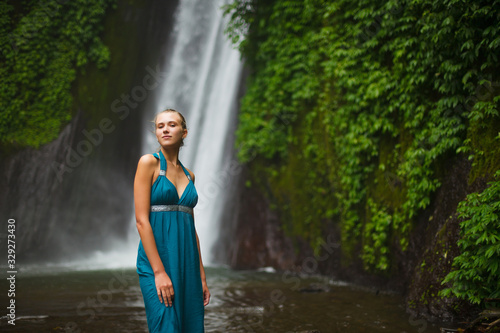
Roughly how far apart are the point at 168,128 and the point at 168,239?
2.00ft

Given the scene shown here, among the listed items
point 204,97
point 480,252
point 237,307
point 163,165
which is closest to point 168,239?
point 163,165

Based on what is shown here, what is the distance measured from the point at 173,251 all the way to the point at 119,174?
1355 cm

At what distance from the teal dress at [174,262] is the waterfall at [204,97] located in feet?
35.0

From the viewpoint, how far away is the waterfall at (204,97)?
13.4m

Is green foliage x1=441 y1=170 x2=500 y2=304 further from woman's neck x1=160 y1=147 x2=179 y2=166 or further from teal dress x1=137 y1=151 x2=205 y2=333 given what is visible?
woman's neck x1=160 y1=147 x2=179 y2=166

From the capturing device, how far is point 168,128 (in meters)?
2.24

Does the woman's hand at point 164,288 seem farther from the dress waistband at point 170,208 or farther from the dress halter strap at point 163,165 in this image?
the dress halter strap at point 163,165

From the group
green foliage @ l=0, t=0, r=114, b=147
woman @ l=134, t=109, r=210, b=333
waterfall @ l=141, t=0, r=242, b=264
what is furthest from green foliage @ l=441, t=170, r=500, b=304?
green foliage @ l=0, t=0, r=114, b=147

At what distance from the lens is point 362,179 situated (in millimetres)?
7480

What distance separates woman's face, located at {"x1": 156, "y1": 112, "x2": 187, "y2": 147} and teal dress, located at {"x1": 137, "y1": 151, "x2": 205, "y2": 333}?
9cm

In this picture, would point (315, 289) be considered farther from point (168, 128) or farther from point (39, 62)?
point (39, 62)

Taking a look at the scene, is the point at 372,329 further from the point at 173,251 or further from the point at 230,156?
the point at 230,156

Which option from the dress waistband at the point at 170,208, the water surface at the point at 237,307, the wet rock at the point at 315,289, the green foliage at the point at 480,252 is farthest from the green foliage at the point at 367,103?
the dress waistband at the point at 170,208

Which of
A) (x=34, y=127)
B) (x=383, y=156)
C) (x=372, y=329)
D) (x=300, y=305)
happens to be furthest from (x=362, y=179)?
(x=34, y=127)
